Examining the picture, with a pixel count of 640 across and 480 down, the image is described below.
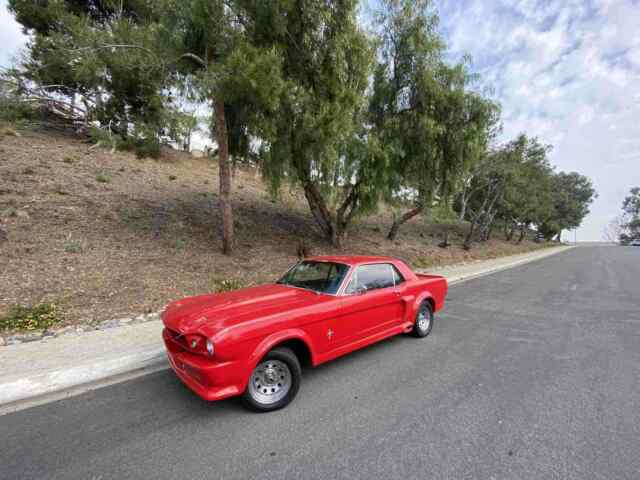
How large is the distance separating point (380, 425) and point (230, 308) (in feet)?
5.94

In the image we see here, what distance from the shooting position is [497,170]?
1903 cm

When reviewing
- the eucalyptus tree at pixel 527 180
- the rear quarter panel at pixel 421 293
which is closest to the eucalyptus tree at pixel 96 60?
the rear quarter panel at pixel 421 293

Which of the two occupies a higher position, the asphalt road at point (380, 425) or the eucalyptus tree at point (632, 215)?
the eucalyptus tree at point (632, 215)

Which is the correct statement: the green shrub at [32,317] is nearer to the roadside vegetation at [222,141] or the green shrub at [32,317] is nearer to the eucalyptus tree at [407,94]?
the roadside vegetation at [222,141]

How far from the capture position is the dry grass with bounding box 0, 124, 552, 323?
200 inches

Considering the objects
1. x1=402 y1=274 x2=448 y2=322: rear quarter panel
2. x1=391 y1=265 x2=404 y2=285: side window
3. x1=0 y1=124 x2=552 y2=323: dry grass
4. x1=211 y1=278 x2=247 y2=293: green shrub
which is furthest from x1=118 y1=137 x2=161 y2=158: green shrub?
x1=402 y1=274 x2=448 y2=322: rear quarter panel

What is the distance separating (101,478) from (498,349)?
15.4 feet

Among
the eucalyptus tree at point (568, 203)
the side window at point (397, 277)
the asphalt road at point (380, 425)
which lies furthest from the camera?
the eucalyptus tree at point (568, 203)

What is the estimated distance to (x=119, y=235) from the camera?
23.8 ft

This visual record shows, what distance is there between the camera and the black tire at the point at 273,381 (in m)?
2.56

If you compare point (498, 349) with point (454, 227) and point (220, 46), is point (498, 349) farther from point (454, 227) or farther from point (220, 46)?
point (454, 227)

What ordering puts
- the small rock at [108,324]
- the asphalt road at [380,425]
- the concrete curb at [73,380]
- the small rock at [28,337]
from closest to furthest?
the asphalt road at [380,425] < the concrete curb at [73,380] < the small rock at [28,337] < the small rock at [108,324]

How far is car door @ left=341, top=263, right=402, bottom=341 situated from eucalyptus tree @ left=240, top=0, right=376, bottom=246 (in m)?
5.06

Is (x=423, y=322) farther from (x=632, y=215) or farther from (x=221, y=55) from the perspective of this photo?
Answer: (x=632, y=215)
